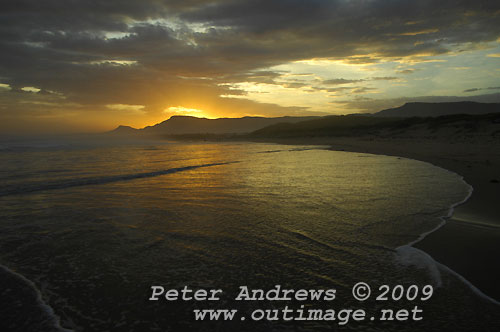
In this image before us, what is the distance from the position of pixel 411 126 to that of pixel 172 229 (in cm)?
6635

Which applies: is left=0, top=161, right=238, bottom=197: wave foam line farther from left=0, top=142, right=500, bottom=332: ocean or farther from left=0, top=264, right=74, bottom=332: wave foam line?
left=0, top=264, right=74, bottom=332: wave foam line

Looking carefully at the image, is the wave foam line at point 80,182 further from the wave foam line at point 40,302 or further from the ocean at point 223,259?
the wave foam line at point 40,302

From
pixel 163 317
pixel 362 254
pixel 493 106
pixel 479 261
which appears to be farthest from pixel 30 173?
pixel 493 106

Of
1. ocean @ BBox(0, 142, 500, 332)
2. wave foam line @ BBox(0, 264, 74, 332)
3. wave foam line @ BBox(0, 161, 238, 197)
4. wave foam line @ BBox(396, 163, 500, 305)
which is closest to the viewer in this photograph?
wave foam line @ BBox(0, 264, 74, 332)

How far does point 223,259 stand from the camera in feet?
16.8

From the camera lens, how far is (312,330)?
132 inches

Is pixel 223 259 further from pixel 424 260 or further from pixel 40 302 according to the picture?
pixel 424 260

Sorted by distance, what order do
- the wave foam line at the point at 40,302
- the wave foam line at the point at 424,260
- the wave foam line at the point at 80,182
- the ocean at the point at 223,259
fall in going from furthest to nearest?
the wave foam line at the point at 80,182 < the wave foam line at the point at 424,260 < the ocean at the point at 223,259 < the wave foam line at the point at 40,302

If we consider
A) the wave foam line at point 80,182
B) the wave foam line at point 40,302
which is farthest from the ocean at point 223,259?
the wave foam line at point 80,182

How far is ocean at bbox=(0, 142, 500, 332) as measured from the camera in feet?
11.7

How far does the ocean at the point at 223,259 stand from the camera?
3559 mm

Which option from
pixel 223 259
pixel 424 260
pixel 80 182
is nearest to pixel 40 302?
pixel 223 259

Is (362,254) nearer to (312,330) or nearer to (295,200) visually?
(312,330)

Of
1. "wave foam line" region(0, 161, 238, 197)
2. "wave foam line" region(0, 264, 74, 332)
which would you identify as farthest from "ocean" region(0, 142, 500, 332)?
"wave foam line" region(0, 161, 238, 197)
